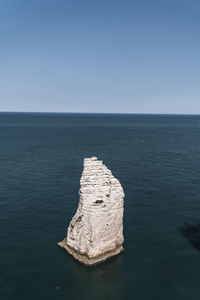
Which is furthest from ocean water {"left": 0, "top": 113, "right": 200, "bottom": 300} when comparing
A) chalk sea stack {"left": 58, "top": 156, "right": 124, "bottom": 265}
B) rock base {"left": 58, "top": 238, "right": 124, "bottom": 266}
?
chalk sea stack {"left": 58, "top": 156, "right": 124, "bottom": 265}

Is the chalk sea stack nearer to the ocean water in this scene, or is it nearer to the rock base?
the rock base

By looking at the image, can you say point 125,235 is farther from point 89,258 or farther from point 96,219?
point 96,219

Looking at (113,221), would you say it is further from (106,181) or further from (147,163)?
(147,163)

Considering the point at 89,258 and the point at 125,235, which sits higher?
the point at 89,258

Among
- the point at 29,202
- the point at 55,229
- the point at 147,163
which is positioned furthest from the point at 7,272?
the point at 147,163

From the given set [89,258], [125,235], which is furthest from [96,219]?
[125,235]

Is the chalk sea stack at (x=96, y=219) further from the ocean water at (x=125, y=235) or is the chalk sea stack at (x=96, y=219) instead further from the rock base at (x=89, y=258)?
the ocean water at (x=125, y=235)

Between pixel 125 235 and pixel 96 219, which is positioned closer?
pixel 96 219

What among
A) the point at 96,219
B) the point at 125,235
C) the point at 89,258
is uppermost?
the point at 96,219

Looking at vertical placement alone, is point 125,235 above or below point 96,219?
below
